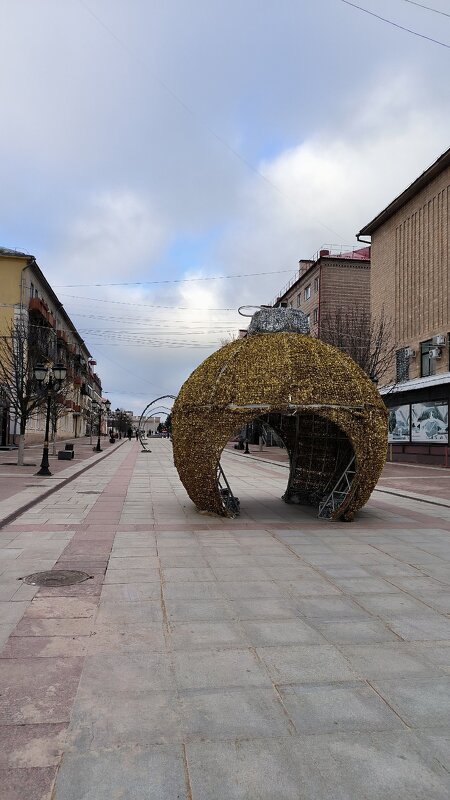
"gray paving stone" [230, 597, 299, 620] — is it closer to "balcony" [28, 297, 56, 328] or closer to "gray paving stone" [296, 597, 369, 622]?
"gray paving stone" [296, 597, 369, 622]

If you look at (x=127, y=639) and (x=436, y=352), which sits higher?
(x=436, y=352)

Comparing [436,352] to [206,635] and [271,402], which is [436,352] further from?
[206,635]

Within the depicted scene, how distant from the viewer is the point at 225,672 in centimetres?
395

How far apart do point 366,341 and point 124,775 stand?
2885cm

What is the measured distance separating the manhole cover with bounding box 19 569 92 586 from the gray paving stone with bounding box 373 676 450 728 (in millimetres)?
3508

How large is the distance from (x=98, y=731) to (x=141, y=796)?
0.62m

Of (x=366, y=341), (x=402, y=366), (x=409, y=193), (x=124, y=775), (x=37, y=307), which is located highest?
(x=409, y=193)

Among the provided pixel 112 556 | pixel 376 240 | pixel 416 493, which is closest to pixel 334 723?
pixel 112 556

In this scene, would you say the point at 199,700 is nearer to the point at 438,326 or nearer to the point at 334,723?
the point at 334,723

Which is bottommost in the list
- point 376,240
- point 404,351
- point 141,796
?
point 141,796

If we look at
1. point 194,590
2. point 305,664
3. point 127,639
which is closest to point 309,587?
point 194,590

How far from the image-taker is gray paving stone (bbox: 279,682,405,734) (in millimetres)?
3248

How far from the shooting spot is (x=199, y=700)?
11.6ft

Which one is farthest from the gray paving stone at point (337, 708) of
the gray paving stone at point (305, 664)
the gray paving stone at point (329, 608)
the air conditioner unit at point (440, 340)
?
the air conditioner unit at point (440, 340)
